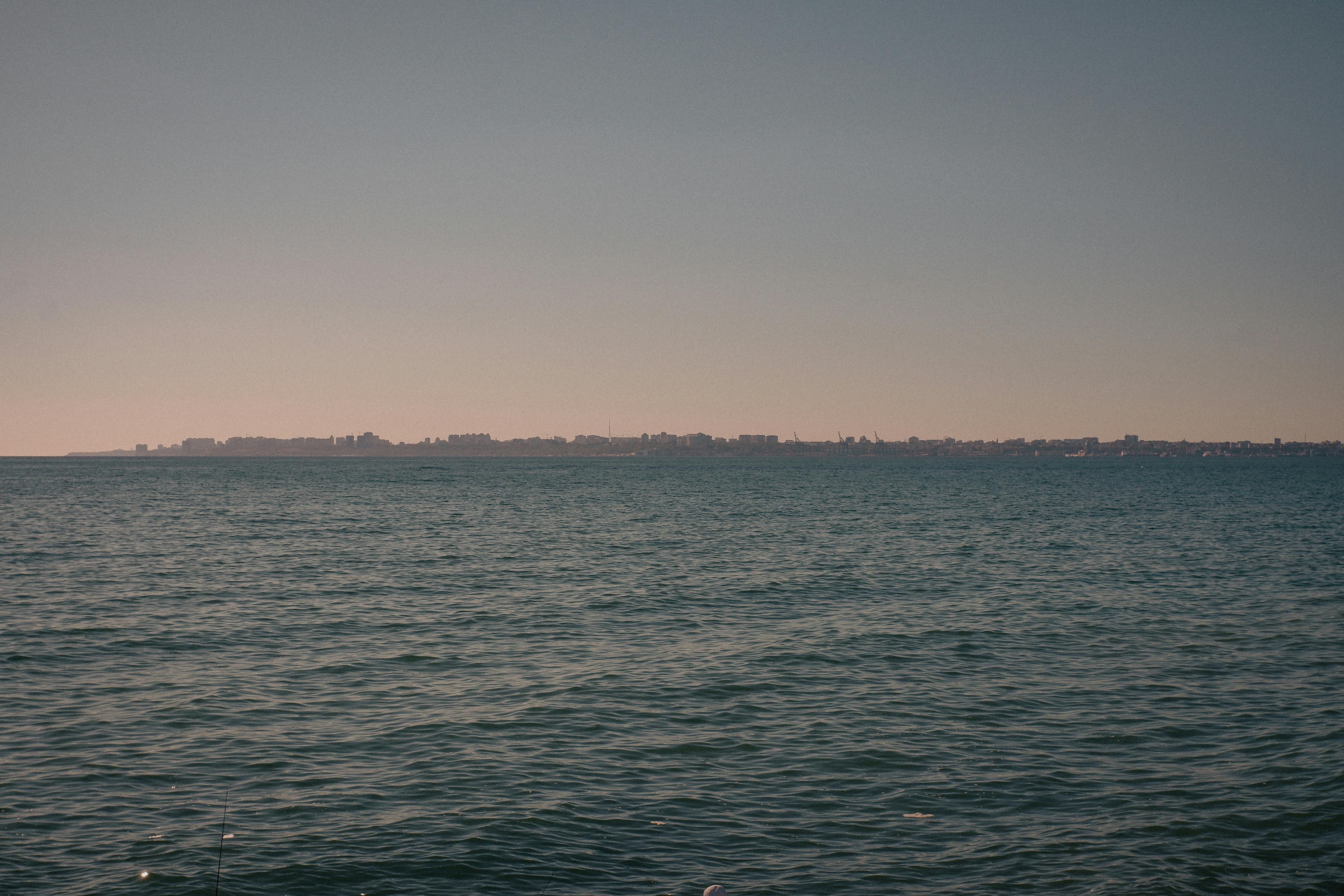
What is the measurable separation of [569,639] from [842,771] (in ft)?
→ 39.8

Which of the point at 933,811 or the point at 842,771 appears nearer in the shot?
the point at 933,811

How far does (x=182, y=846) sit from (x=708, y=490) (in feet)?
386

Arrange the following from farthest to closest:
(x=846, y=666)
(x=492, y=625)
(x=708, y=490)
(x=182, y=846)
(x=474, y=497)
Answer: (x=708, y=490) < (x=474, y=497) < (x=492, y=625) < (x=846, y=666) < (x=182, y=846)

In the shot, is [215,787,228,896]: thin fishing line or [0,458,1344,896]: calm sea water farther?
[0,458,1344,896]: calm sea water

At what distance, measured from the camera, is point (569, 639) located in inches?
1023

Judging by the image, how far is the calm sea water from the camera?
11.9 metres

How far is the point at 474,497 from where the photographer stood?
113 m

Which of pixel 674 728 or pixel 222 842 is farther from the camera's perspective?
pixel 674 728

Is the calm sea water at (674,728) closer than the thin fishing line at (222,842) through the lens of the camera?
No

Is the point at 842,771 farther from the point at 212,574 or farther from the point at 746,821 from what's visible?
the point at 212,574

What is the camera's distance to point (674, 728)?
1764cm

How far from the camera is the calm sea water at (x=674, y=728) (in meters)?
11.9

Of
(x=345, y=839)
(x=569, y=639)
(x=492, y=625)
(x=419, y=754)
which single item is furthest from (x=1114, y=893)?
(x=492, y=625)

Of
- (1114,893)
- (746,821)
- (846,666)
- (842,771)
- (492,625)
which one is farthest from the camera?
(492,625)
